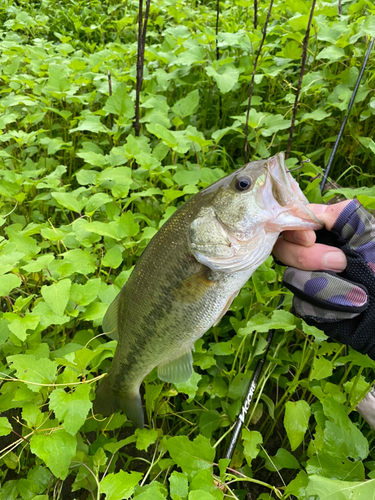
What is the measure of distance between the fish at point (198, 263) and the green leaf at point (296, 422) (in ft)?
1.50

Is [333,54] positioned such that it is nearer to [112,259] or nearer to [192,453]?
[112,259]

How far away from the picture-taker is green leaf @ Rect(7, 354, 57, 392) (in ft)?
4.55

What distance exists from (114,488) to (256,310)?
111 centimetres

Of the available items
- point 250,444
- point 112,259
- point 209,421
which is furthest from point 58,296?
point 250,444

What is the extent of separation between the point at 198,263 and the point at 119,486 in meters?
0.79

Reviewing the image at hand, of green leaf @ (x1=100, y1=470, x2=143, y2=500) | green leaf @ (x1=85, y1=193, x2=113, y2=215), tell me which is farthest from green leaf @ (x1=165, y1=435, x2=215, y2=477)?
green leaf @ (x1=85, y1=193, x2=113, y2=215)

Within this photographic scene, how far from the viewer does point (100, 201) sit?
2279mm

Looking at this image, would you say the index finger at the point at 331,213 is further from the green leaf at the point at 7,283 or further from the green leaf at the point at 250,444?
the green leaf at the point at 7,283

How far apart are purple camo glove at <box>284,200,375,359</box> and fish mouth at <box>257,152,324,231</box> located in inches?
6.4


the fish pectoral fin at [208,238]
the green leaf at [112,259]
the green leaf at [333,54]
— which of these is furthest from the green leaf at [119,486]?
the green leaf at [333,54]

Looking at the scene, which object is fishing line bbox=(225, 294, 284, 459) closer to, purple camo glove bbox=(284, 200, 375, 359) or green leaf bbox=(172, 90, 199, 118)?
purple camo glove bbox=(284, 200, 375, 359)

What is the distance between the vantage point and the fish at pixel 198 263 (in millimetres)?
1282

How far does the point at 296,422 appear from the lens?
1.52 m

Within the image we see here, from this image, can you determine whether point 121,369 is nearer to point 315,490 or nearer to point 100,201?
point 315,490
